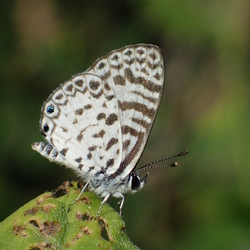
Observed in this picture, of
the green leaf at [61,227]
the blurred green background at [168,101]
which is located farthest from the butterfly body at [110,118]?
the blurred green background at [168,101]

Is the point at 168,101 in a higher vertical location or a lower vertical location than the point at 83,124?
lower

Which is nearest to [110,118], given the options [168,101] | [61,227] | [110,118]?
[110,118]

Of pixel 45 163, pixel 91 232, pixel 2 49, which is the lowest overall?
pixel 45 163

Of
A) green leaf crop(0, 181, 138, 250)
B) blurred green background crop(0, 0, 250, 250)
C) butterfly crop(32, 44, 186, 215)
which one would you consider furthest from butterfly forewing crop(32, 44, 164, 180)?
blurred green background crop(0, 0, 250, 250)

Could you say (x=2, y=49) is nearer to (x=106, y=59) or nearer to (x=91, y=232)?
(x=106, y=59)

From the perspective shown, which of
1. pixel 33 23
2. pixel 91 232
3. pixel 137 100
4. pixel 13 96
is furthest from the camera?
pixel 33 23

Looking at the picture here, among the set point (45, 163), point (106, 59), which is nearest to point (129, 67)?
point (106, 59)

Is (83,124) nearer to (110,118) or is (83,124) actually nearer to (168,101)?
(110,118)

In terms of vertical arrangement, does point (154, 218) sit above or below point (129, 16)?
below
